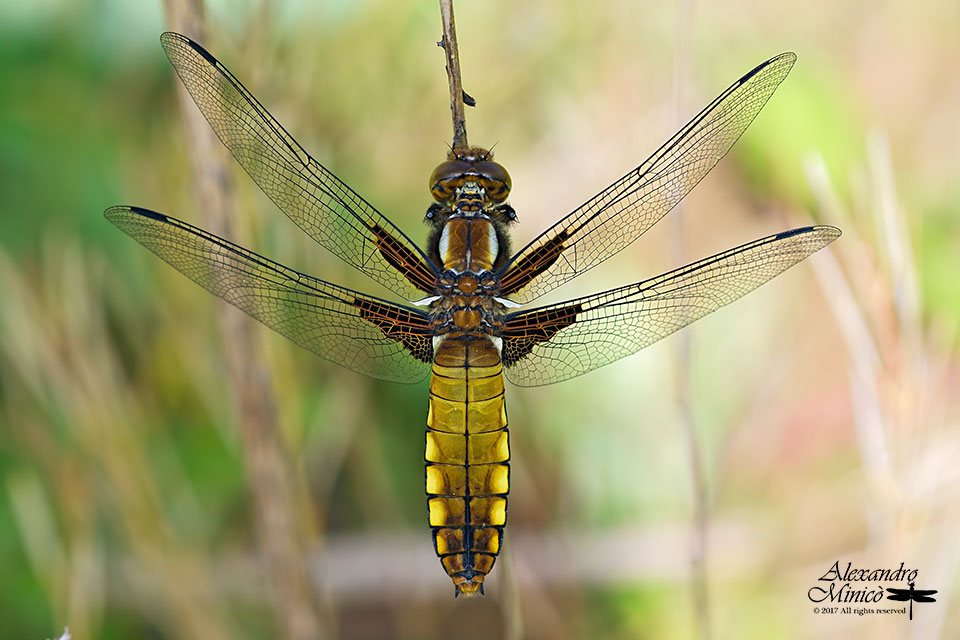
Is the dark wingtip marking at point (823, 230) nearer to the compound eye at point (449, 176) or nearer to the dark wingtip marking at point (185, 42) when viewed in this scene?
the compound eye at point (449, 176)

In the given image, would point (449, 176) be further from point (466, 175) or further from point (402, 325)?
point (402, 325)

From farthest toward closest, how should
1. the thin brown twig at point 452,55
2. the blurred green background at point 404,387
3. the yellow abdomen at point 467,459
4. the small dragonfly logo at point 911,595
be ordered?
1. the blurred green background at point 404,387
2. the small dragonfly logo at point 911,595
3. the yellow abdomen at point 467,459
4. the thin brown twig at point 452,55

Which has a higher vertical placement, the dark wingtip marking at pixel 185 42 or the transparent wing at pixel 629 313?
the dark wingtip marking at pixel 185 42

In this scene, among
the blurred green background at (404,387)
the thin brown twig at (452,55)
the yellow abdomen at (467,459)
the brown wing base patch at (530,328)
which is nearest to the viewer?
the thin brown twig at (452,55)

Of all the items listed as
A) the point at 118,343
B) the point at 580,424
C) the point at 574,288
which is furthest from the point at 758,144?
the point at 118,343

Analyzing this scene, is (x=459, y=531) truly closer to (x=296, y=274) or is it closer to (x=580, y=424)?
(x=296, y=274)

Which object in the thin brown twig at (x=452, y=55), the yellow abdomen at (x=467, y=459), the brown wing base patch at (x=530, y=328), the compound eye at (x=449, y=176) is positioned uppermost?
the thin brown twig at (x=452, y=55)

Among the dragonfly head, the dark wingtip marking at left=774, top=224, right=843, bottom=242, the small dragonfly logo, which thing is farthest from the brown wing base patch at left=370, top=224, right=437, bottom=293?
the small dragonfly logo

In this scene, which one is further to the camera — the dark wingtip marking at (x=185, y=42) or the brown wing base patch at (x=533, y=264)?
the brown wing base patch at (x=533, y=264)

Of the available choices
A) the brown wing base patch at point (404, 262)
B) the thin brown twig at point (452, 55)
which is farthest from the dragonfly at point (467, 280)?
the thin brown twig at point (452, 55)
